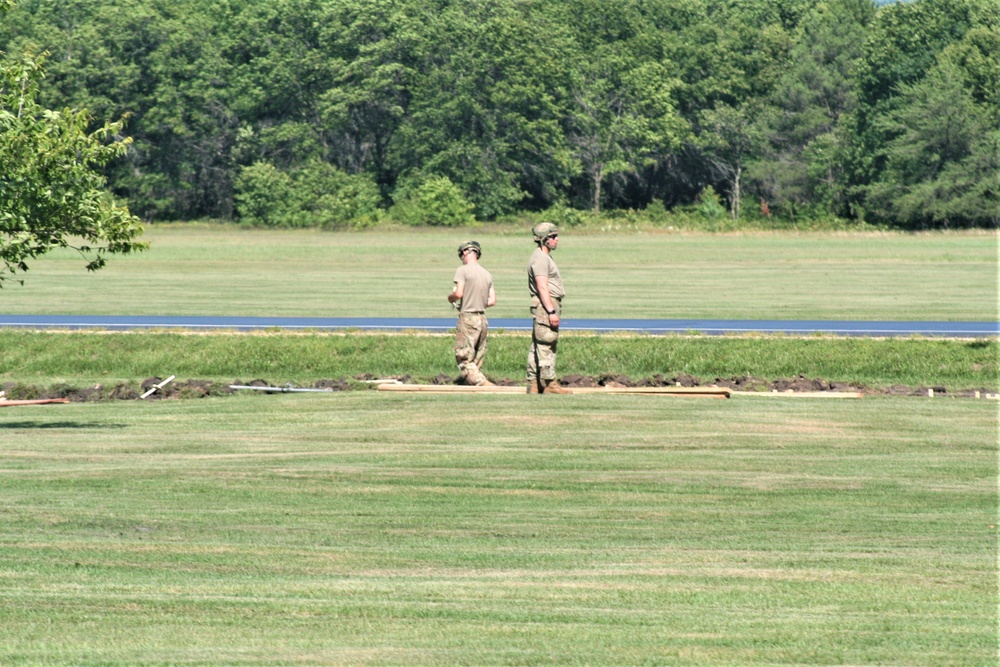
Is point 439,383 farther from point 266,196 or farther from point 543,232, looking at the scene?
point 266,196

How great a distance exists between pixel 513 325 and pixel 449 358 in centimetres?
501

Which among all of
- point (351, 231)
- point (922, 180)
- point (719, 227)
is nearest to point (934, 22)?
point (922, 180)

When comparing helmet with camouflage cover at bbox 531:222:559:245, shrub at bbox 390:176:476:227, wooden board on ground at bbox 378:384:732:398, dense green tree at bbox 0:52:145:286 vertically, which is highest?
dense green tree at bbox 0:52:145:286

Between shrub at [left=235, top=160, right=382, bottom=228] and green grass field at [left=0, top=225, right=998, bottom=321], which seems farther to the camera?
shrub at [left=235, top=160, right=382, bottom=228]

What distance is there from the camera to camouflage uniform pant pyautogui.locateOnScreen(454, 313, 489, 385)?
1917cm

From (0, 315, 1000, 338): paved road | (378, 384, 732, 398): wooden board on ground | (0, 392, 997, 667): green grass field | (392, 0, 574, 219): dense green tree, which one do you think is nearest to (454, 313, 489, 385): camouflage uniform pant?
(378, 384, 732, 398): wooden board on ground

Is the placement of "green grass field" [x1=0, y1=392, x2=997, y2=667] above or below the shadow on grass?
above

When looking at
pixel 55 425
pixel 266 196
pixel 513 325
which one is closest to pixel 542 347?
pixel 55 425

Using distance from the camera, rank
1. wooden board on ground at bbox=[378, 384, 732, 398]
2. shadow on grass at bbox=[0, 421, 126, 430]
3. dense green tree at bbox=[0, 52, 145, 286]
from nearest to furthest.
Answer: dense green tree at bbox=[0, 52, 145, 286]
shadow on grass at bbox=[0, 421, 126, 430]
wooden board on ground at bbox=[378, 384, 732, 398]

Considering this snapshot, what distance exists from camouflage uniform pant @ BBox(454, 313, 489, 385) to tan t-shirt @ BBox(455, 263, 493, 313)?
10cm

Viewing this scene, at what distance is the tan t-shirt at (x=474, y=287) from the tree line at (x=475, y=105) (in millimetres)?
67793

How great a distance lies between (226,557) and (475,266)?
1043 centimetres

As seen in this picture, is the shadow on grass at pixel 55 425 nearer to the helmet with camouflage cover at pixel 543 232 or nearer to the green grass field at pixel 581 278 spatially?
the helmet with camouflage cover at pixel 543 232

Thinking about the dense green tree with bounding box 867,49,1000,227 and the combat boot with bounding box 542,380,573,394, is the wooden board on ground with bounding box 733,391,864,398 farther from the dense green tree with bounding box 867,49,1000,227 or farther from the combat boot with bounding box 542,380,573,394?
the dense green tree with bounding box 867,49,1000,227
